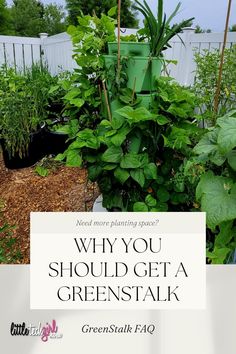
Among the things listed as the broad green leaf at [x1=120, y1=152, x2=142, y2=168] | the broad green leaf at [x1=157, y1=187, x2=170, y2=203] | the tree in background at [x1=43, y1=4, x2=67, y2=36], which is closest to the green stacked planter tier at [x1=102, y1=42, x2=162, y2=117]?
the broad green leaf at [x1=120, y1=152, x2=142, y2=168]

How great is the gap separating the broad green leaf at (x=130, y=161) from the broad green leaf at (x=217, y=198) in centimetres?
54

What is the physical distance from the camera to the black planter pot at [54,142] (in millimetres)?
2807

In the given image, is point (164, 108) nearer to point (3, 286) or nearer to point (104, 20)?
point (104, 20)

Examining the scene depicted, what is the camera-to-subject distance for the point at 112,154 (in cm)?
136

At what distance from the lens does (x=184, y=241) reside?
67cm

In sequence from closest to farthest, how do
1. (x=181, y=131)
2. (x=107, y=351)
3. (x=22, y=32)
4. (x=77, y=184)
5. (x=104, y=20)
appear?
(x=107, y=351)
(x=181, y=131)
(x=104, y=20)
(x=77, y=184)
(x=22, y=32)

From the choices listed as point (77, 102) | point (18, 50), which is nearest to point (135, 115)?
point (77, 102)

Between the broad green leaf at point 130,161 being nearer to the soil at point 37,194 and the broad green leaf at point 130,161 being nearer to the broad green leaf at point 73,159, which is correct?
the broad green leaf at point 73,159

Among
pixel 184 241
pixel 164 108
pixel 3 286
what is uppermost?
pixel 164 108

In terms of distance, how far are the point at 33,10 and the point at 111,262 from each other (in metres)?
18.3

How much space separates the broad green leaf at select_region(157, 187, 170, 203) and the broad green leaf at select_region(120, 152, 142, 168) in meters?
0.22

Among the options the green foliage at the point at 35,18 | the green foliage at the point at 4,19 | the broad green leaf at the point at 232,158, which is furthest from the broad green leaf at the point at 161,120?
the green foliage at the point at 35,18

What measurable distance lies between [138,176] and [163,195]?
0.21m

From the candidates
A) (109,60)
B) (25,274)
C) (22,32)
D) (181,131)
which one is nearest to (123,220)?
(25,274)
